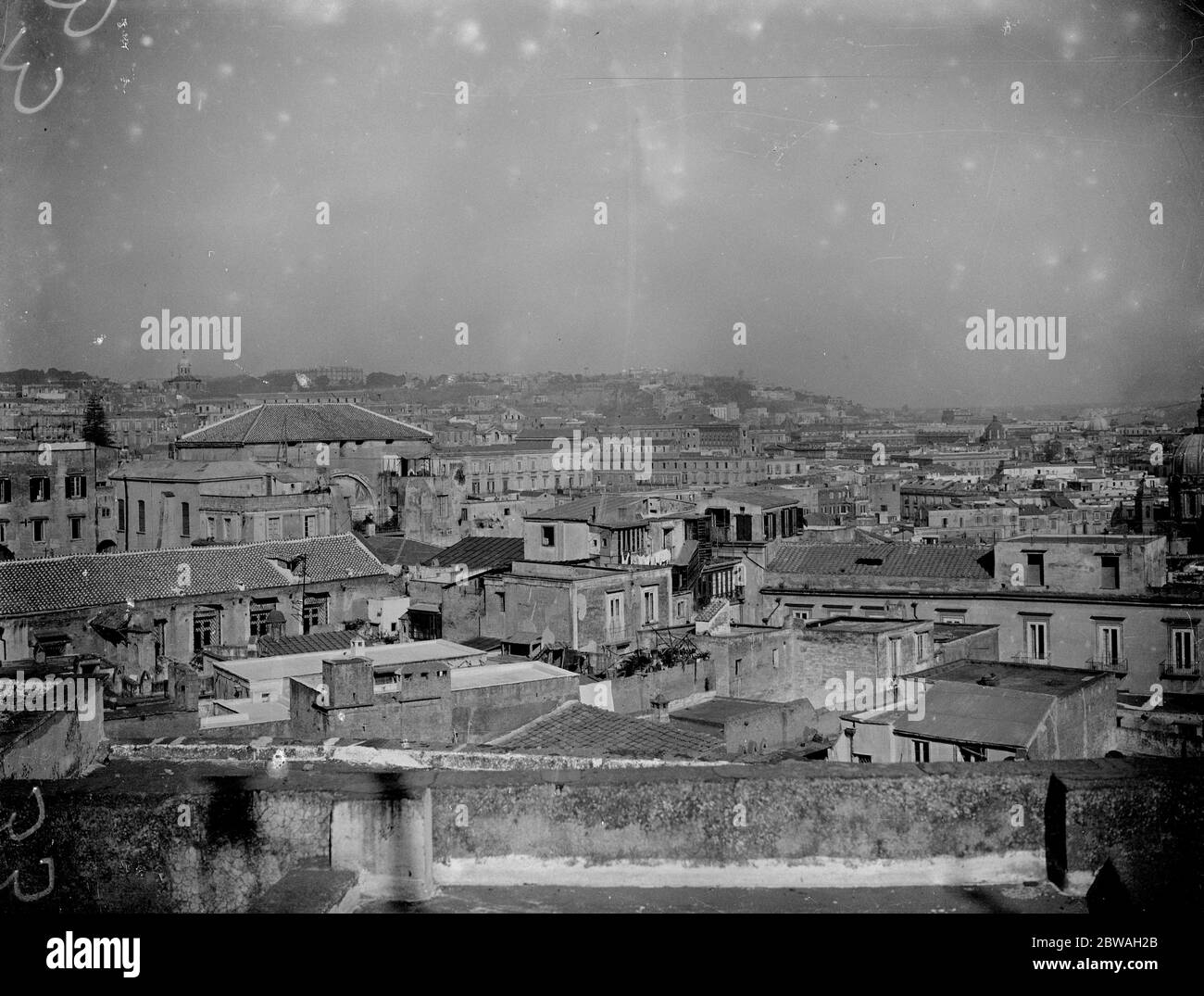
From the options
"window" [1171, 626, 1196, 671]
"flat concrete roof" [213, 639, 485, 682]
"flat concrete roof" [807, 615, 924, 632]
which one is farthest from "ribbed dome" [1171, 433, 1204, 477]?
"flat concrete roof" [213, 639, 485, 682]

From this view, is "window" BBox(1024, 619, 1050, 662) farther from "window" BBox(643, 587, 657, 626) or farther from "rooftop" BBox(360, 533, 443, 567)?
"rooftop" BBox(360, 533, 443, 567)

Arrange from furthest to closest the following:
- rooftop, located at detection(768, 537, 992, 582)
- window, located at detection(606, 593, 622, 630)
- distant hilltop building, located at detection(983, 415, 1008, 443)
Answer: distant hilltop building, located at detection(983, 415, 1008, 443), rooftop, located at detection(768, 537, 992, 582), window, located at detection(606, 593, 622, 630)

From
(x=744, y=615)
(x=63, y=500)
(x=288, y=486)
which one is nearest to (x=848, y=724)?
(x=744, y=615)

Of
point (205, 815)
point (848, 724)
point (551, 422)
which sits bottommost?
point (848, 724)

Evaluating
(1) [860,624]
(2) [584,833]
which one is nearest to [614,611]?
(1) [860,624]
